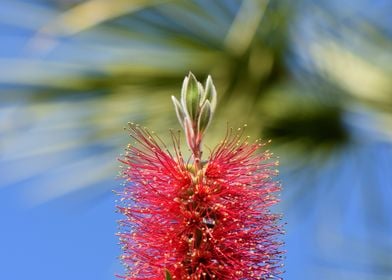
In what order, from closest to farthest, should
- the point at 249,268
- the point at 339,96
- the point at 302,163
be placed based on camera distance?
the point at 249,268 < the point at 339,96 < the point at 302,163

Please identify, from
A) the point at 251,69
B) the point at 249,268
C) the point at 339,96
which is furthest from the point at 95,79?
the point at 249,268

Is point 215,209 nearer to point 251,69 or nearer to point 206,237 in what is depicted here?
point 206,237

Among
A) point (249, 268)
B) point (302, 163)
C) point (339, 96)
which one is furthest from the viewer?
point (302, 163)

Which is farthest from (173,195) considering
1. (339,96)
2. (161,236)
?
(339,96)

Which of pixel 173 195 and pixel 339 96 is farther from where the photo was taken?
pixel 339 96

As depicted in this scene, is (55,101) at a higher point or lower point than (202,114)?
higher
